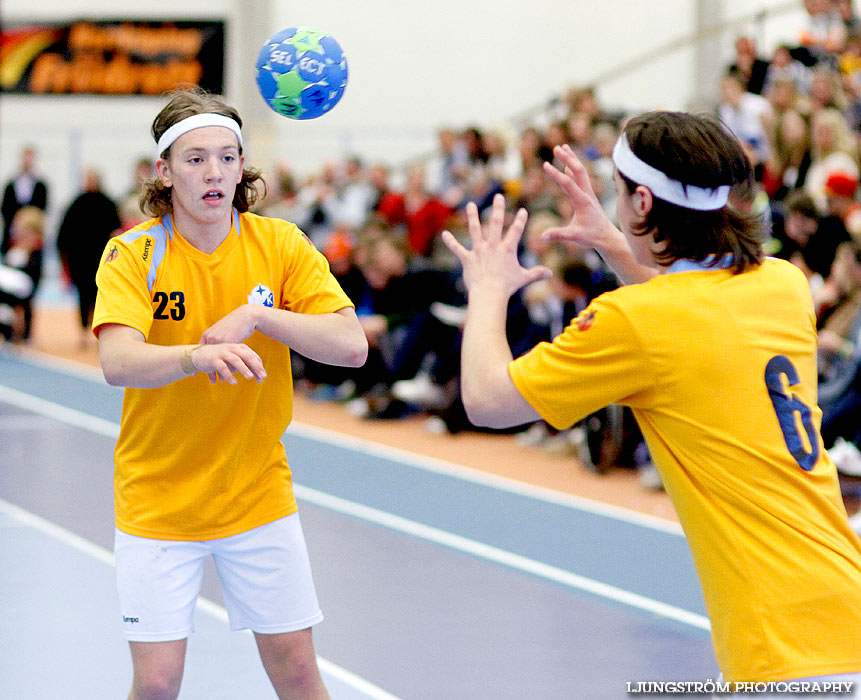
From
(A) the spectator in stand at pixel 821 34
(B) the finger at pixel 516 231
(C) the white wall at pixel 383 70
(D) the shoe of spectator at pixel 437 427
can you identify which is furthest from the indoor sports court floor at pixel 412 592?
(C) the white wall at pixel 383 70

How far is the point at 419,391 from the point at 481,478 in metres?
2.24

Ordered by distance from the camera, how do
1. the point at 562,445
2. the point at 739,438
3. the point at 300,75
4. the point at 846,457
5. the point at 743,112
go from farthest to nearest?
the point at 743,112
the point at 562,445
the point at 846,457
the point at 300,75
the point at 739,438

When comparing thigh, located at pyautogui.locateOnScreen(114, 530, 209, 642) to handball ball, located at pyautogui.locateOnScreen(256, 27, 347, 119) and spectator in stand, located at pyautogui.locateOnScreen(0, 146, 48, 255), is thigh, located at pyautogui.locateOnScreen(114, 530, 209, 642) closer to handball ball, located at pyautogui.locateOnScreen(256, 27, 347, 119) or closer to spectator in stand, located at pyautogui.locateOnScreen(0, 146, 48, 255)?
handball ball, located at pyautogui.locateOnScreen(256, 27, 347, 119)

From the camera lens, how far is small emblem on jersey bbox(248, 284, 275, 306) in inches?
136

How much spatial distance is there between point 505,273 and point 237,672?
3.00 metres

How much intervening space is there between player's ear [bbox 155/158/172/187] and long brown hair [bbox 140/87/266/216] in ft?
0.06

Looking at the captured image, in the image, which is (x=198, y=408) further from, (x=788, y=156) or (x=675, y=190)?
(x=788, y=156)

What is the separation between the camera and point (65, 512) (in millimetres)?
7816

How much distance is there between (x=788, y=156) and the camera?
11352 mm

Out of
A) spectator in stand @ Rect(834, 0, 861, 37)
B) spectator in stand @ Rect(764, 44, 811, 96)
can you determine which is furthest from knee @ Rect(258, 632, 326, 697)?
spectator in stand @ Rect(834, 0, 861, 37)

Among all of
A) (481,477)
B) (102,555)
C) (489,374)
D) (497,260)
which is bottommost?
(481,477)

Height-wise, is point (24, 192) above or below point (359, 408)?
above

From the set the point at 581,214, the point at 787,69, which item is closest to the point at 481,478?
the point at 581,214

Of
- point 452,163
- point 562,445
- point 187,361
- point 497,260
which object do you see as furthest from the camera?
point 452,163
